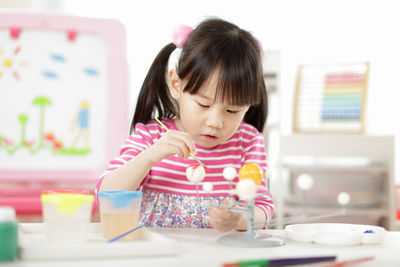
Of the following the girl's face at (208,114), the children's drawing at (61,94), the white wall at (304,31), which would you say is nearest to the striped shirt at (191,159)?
the girl's face at (208,114)

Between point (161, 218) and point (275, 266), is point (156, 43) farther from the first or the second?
point (275, 266)

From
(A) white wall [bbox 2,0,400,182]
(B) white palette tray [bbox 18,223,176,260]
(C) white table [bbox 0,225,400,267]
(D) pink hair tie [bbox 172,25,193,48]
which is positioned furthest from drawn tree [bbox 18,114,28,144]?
(B) white palette tray [bbox 18,223,176,260]

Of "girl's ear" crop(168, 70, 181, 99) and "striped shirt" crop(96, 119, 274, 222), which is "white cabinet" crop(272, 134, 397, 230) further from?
"girl's ear" crop(168, 70, 181, 99)

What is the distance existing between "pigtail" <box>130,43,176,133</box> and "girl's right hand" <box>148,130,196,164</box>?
11.3 inches

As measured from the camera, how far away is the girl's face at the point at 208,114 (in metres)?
0.96

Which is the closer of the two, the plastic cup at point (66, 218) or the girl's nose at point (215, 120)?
the plastic cup at point (66, 218)

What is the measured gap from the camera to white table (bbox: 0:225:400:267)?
571 mm

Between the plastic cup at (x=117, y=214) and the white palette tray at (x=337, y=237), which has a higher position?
the plastic cup at (x=117, y=214)

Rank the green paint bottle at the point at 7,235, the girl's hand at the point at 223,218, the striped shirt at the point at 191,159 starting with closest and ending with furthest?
the green paint bottle at the point at 7,235 → the girl's hand at the point at 223,218 → the striped shirt at the point at 191,159

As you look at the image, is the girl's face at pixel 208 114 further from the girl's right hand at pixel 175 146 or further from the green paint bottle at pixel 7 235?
the green paint bottle at pixel 7 235

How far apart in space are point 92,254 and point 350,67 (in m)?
2.54

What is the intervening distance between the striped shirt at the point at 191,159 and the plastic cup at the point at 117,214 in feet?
1.20

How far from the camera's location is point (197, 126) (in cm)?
101

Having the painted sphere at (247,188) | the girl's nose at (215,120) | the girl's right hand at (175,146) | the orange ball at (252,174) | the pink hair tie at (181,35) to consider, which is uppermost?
the pink hair tie at (181,35)
